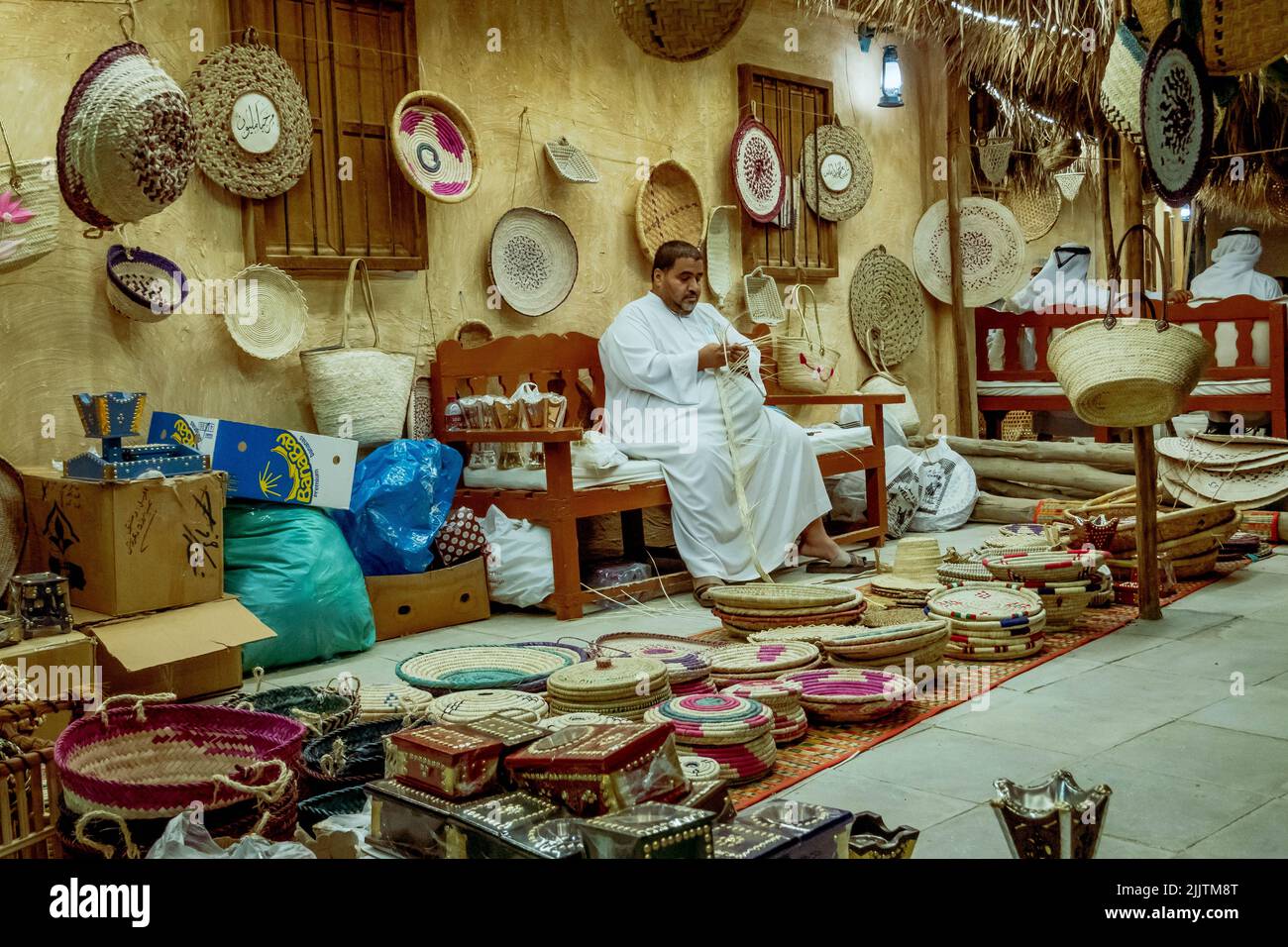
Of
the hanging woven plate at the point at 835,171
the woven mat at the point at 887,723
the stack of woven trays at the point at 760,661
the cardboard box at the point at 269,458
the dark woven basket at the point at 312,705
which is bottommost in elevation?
the woven mat at the point at 887,723

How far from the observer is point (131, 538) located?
148 inches

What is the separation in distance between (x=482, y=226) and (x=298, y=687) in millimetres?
3049

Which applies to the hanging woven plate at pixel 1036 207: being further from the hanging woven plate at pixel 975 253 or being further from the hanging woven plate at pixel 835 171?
the hanging woven plate at pixel 835 171

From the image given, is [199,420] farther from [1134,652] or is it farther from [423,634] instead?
[1134,652]

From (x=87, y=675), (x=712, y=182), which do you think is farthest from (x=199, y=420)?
(x=712, y=182)

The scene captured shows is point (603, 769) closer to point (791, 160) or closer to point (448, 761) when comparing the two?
point (448, 761)

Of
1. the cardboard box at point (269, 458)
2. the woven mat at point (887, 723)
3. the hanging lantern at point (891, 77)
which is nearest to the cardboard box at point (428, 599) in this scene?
the cardboard box at point (269, 458)

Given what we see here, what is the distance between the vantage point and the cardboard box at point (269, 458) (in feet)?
13.8

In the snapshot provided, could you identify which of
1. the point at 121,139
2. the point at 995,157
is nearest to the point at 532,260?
the point at 121,139

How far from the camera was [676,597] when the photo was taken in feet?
17.9

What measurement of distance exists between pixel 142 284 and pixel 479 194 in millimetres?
1795

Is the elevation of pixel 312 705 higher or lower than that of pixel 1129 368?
lower

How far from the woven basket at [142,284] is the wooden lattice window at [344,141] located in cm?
42

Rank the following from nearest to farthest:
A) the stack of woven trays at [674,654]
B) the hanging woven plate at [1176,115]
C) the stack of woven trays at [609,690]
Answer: the stack of woven trays at [609,690] < the stack of woven trays at [674,654] < the hanging woven plate at [1176,115]
